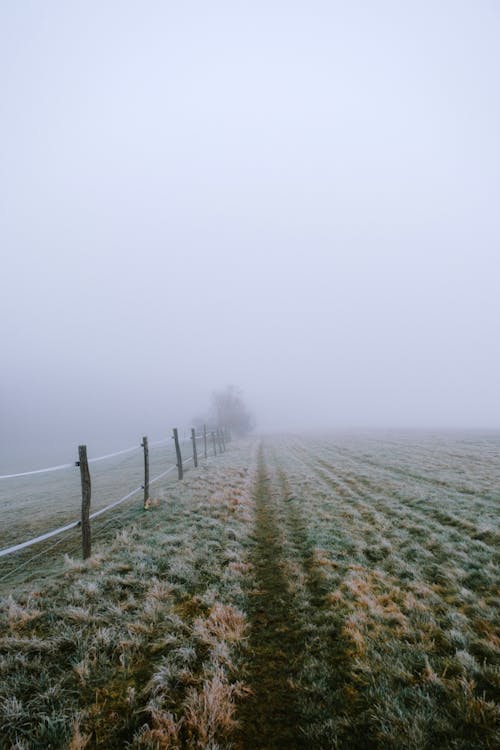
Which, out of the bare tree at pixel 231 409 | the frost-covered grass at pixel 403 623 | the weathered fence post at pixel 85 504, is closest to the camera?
the frost-covered grass at pixel 403 623

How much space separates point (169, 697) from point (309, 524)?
6.45 metres

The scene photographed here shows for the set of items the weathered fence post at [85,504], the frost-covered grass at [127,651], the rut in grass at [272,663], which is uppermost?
the weathered fence post at [85,504]

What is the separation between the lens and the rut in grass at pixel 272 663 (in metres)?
3.46

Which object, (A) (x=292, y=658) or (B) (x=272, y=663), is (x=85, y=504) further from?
(A) (x=292, y=658)

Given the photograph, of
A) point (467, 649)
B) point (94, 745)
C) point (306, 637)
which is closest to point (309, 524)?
point (306, 637)

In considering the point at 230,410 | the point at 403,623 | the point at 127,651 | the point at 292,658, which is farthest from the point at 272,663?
the point at 230,410

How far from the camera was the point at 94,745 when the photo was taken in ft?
10.9

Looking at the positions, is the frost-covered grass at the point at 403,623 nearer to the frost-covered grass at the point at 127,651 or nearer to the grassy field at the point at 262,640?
the grassy field at the point at 262,640

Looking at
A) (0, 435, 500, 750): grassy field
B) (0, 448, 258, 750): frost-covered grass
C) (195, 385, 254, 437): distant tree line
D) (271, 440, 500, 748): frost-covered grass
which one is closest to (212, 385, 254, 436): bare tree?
(195, 385, 254, 437): distant tree line

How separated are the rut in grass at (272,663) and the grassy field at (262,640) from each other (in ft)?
0.06

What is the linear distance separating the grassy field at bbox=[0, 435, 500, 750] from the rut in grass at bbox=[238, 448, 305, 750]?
20mm

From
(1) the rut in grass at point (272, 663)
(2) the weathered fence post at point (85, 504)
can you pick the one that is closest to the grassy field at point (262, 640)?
(1) the rut in grass at point (272, 663)

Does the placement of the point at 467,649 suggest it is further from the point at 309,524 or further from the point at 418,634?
the point at 309,524

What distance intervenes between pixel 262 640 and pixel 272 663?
0.47m
